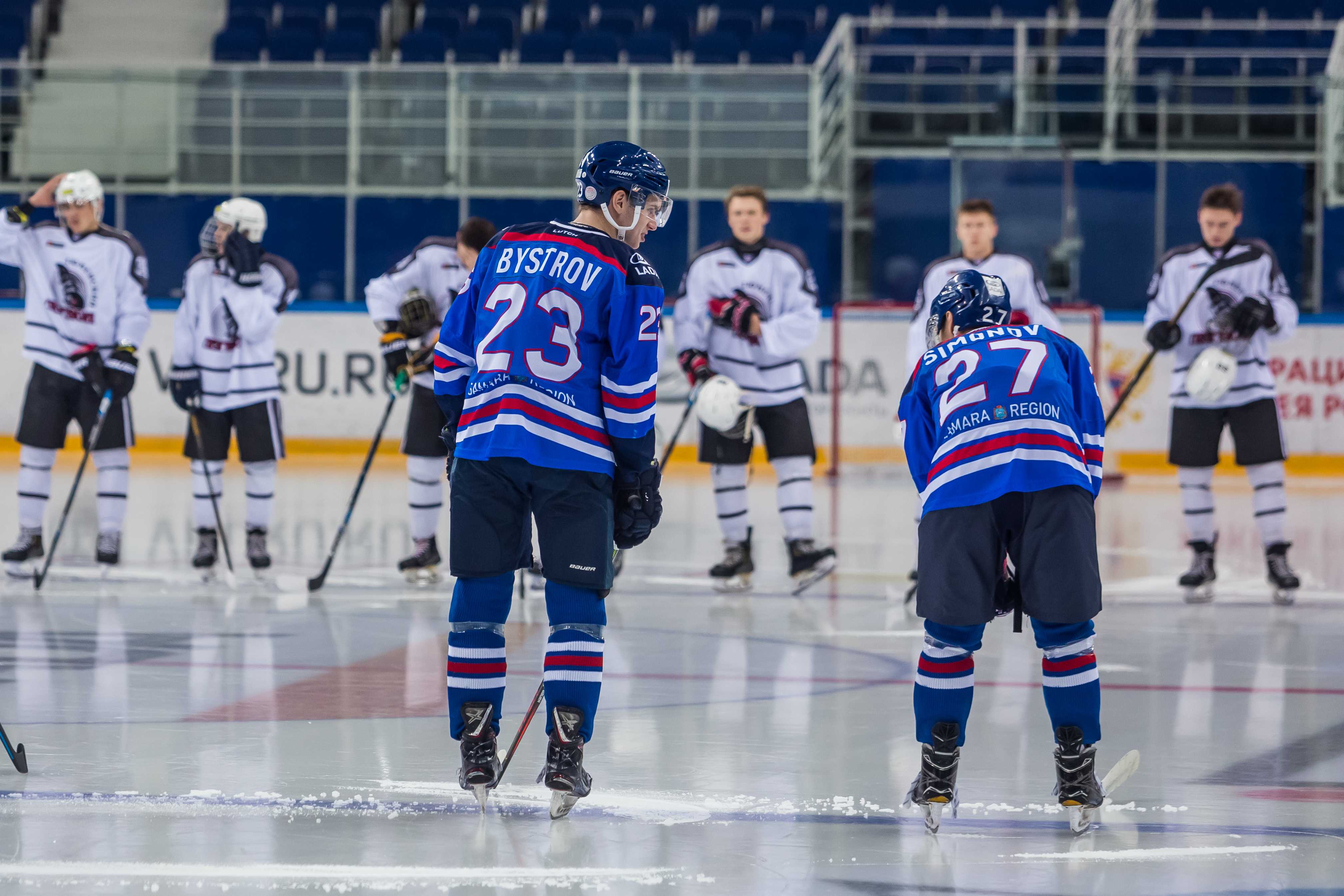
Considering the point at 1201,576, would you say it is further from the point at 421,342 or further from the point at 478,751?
the point at 478,751

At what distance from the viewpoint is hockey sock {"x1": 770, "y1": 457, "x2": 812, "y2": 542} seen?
6500mm

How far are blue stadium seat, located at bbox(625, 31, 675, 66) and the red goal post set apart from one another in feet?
11.4

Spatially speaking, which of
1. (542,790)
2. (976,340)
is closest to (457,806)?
(542,790)

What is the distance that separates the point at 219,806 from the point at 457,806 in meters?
0.45

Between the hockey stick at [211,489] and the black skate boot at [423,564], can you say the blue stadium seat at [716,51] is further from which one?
the black skate boot at [423,564]

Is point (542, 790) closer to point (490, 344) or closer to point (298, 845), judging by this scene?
point (298, 845)

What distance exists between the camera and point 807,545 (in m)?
6.47

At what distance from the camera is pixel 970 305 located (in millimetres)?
3285

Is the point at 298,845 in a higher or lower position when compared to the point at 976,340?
lower

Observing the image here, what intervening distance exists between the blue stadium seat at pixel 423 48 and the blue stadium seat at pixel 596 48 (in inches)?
43.6

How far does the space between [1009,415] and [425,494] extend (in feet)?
12.1

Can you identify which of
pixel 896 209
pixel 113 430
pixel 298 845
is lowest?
pixel 298 845

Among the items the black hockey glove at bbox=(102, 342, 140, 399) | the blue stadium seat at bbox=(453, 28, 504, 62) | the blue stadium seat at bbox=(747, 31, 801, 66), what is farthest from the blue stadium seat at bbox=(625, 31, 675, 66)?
the black hockey glove at bbox=(102, 342, 140, 399)

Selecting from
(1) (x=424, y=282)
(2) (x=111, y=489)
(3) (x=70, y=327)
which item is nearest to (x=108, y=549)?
(2) (x=111, y=489)
